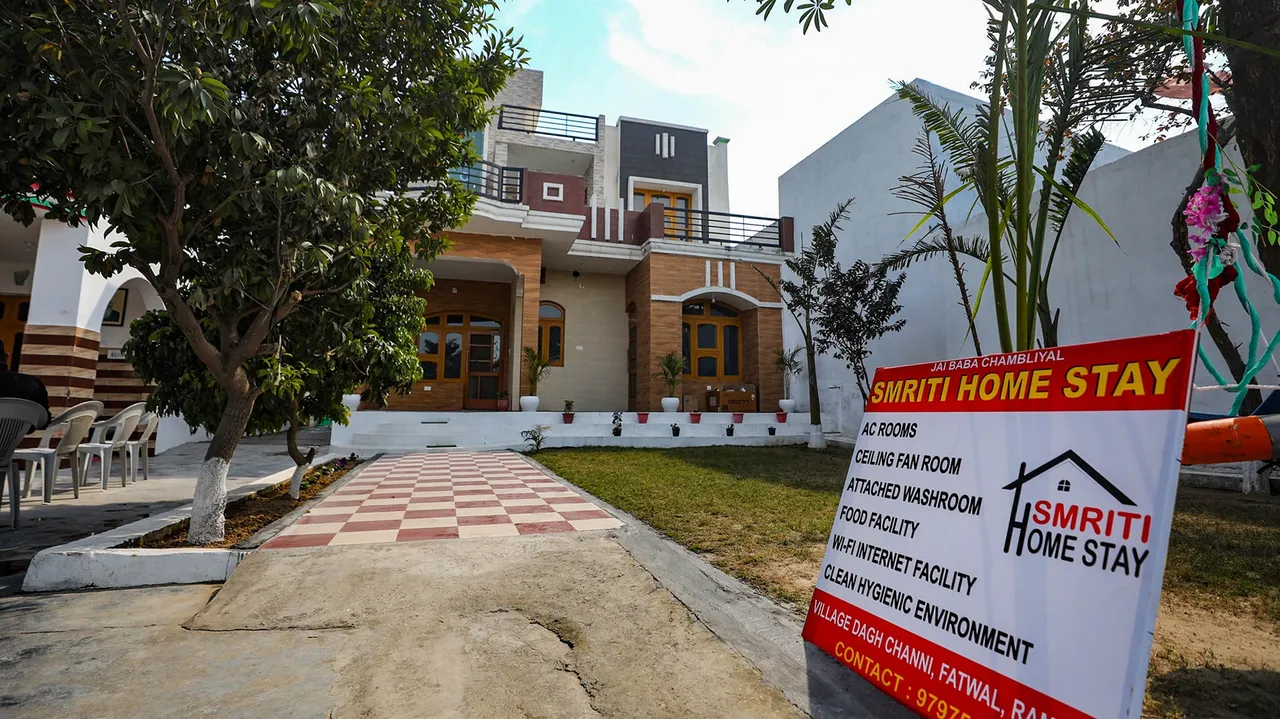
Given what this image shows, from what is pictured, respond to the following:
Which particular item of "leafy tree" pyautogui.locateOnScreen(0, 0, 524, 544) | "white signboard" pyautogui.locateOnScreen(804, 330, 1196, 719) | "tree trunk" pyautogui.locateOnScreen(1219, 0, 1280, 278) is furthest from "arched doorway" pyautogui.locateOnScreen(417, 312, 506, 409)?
"tree trunk" pyautogui.locateOnScreen(1219, 0, 1280, 278)

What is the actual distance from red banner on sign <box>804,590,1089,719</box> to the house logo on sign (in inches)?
12.8

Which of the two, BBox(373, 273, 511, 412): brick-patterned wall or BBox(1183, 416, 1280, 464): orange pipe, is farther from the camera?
BBox(373, 273, 511, 412): brick-patterned wall

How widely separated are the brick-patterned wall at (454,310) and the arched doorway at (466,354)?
0.10 metres

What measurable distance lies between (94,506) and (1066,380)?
6.97m

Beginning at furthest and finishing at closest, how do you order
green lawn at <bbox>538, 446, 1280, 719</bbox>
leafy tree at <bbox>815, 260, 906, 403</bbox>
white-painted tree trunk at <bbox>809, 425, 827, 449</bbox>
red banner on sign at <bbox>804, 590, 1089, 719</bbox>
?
white-painted tree trunk at <bbox>809, 425, 827, 449</bbox> < leafy tree at <bbox>815, 260, 906, 403</bbox> < green lawn at <bbox>538, 446, 1280, 719</bbox> < red banner on sign at <bbox>804, 590, 1089, 719</bbox>

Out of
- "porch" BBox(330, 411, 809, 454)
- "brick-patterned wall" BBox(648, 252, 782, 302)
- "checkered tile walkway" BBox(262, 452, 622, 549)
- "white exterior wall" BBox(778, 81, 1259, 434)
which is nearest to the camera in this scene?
"checkered tile walkway" BBox(262, 452, 622, 549)

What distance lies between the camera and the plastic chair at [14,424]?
370 centimetres

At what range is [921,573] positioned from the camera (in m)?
1.72

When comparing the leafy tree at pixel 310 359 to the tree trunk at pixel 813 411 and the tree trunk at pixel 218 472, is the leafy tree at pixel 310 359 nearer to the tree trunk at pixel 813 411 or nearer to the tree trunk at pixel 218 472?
the tree trunk at pixel 218 472

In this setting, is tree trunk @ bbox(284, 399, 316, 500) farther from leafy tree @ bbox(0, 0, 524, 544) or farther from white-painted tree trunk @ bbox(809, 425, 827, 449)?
white-painted tree trunk @ bbox(809, 425, 827, 449)

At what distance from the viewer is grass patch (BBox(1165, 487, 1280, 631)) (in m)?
2.60

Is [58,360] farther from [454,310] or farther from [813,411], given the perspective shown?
[813,411]

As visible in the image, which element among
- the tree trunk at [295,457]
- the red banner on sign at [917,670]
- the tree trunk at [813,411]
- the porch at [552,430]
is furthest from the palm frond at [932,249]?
the tree trunk at [295,457]

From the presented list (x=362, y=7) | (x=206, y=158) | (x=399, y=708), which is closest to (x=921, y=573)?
(x=399, y=708)
